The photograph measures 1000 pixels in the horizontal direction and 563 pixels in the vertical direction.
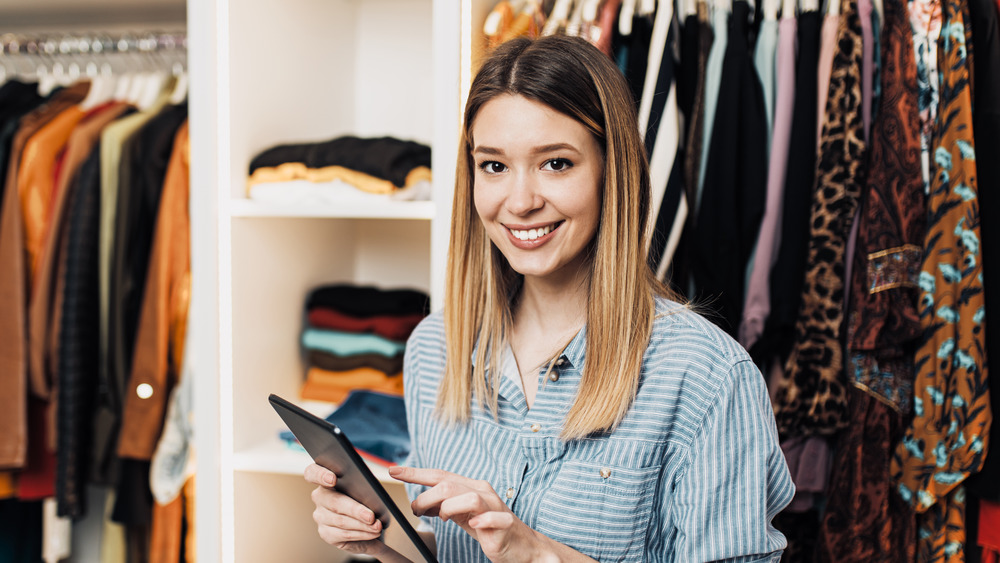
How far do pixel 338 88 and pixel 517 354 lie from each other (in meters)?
0.99

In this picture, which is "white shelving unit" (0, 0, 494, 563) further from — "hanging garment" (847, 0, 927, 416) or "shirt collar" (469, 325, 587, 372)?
"hanging garment" (847, 0, 927, 416)

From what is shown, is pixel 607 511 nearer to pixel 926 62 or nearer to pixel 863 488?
pixel 863 488

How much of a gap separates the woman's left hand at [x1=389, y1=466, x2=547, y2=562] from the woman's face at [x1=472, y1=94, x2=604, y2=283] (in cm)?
29

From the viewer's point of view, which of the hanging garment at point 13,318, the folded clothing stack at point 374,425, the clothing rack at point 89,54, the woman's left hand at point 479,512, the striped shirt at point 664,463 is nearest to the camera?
the woman's left hand at point 479,512

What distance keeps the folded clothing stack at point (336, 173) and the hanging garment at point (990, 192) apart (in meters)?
0.98

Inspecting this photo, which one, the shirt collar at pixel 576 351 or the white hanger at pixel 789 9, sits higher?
the white hanger at pixel 789 9

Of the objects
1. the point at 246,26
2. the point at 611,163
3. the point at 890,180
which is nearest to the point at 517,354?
the point at 611,163

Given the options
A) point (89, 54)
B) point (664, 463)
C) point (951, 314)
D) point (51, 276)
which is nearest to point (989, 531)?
point (951, 314)

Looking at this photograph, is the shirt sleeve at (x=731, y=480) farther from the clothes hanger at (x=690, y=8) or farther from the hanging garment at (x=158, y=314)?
the hanging garment at (x=158, y=314)

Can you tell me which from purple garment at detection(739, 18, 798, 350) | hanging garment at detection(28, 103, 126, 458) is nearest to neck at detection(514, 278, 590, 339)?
purple garment at detection(739, 18, 798, 350)

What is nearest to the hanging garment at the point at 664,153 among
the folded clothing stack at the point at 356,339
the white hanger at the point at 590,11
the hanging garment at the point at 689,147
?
the hanging garment at the point at 689,147

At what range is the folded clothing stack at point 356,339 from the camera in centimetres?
162

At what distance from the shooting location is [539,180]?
0.92 meters

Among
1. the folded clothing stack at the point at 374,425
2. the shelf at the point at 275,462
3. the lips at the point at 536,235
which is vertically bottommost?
the shelf at the point at 275,462
